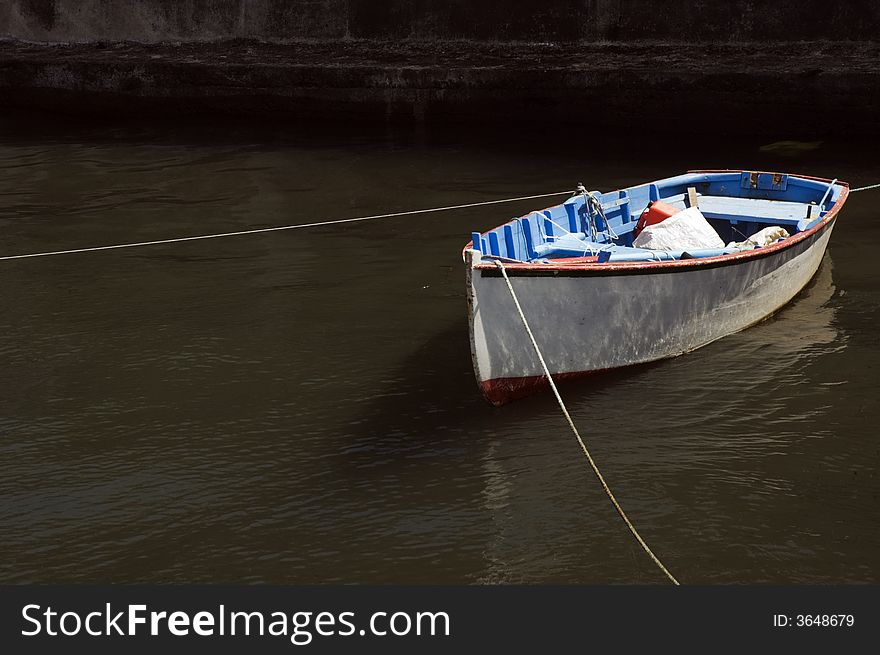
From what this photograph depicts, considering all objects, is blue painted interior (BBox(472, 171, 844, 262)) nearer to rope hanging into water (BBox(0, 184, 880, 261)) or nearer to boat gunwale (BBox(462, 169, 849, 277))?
boat gunwale (BBox(462, 169, 849, 277))

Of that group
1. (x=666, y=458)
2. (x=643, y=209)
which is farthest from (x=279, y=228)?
(x=666, y=458)

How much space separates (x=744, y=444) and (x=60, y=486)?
3942 mm

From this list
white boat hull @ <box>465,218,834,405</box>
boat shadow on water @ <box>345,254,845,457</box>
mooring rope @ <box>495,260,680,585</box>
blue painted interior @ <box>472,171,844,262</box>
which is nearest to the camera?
mooring rope @ <box>495,260,680,585</box>

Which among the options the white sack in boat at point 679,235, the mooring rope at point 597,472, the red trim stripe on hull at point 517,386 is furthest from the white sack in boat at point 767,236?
the mooring rope at point 597,472

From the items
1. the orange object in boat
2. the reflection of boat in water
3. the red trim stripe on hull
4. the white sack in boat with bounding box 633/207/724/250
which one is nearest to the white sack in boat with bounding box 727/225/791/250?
the white sack in boat with bounding box 633/207/724/250

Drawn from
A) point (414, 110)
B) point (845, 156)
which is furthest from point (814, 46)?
point (414, 110)

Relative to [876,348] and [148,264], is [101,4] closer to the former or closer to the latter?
[148,264]

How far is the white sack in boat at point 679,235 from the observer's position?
867 centimetres

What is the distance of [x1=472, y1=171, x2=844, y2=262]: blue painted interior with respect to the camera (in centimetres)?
797

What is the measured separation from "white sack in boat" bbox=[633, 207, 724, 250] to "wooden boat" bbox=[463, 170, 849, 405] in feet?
1.18

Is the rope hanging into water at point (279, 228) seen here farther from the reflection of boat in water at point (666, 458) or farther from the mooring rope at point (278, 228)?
the reflection of boat in water at point (666, 458)

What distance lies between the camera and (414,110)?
16266 millimetres

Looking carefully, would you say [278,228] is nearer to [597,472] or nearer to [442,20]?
[597,472]

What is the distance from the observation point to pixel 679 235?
28.7ft
